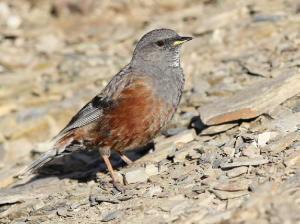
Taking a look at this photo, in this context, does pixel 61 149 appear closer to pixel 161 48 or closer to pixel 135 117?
pixel 135 117

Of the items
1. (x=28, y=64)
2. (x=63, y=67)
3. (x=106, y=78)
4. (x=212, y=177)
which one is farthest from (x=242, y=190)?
(x=28, y=64)

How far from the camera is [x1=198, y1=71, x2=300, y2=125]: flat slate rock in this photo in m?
5.96

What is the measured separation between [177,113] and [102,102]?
221 cm

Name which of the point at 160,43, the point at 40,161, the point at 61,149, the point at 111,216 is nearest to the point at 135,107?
the point at 160,43

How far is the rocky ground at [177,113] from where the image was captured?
4.34 meters

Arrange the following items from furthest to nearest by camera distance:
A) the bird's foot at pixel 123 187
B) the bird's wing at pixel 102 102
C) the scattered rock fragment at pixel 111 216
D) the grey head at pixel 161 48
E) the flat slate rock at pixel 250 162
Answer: the grey head at pixel 161 48 → the bird's wing at pixel 102 102 → the bird's foot at pixel 123 187 → the scattered rock fragment at pixel 111 216 → the flat slate rock at pixel 250 162

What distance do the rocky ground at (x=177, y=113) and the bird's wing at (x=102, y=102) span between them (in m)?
1.11

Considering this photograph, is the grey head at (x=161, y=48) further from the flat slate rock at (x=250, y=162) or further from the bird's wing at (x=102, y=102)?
the flat slate rock at (x=250, y=162)

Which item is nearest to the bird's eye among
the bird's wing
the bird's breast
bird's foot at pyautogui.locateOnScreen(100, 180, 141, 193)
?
the bird's wing

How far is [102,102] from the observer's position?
6230 mm

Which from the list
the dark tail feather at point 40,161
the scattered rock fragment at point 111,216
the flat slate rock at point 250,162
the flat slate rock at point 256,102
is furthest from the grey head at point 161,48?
the scattered rock fragment at point 111,216

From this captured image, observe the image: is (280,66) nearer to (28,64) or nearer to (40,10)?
(28,64)

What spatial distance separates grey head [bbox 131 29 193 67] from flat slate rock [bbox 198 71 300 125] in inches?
46.8

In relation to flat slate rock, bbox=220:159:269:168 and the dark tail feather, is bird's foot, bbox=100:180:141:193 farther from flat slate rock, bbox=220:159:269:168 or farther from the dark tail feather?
flat slate rock, bbox=220:159:269:168
